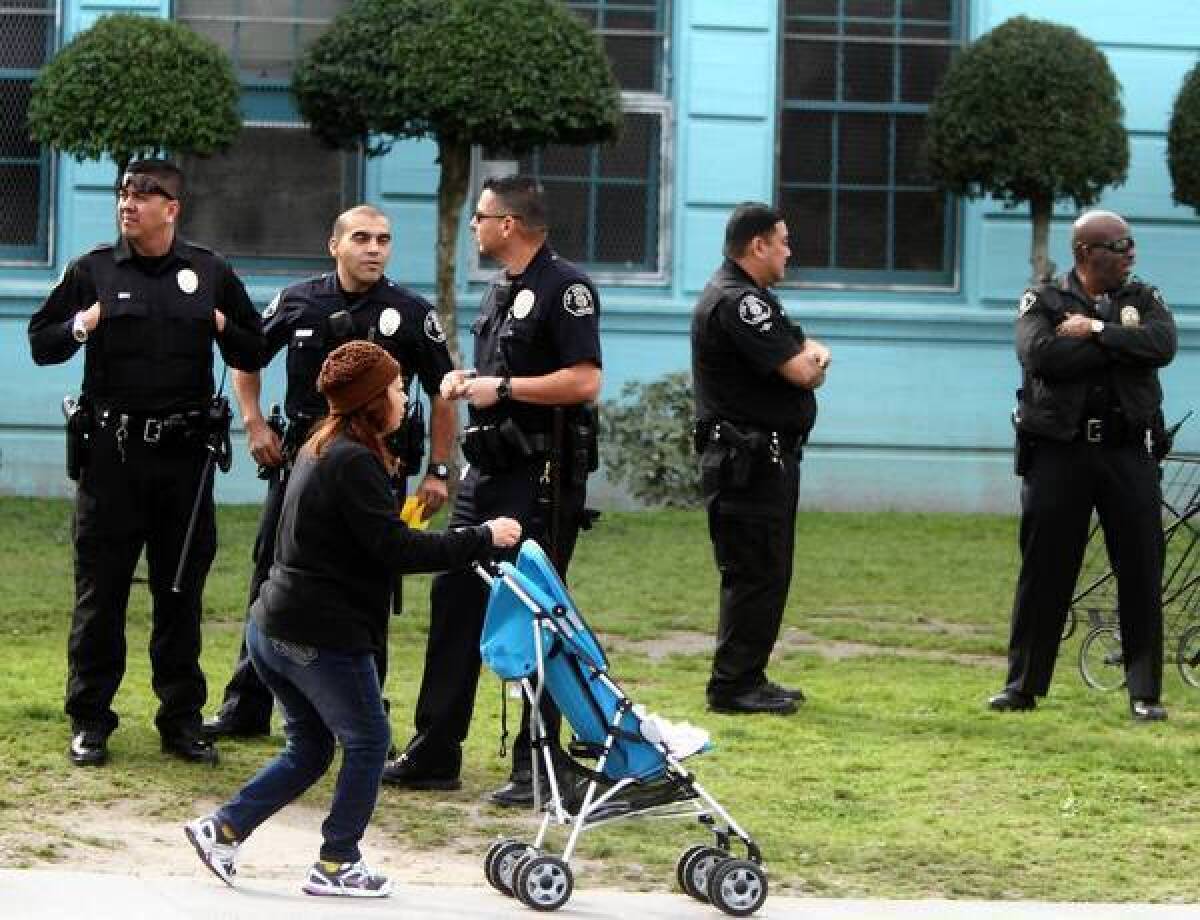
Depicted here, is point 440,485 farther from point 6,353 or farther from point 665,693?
point 6,353

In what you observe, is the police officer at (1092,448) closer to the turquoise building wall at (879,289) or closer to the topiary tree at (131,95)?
the topiary tree at (131,95)

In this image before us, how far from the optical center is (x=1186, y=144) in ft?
56.2

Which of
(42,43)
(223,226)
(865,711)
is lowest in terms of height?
(865,711)

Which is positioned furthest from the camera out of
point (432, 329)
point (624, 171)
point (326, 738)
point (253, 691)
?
point (624, 171)

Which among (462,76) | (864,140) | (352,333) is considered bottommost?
(352,333)

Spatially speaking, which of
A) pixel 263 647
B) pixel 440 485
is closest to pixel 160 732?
pixel 440 485

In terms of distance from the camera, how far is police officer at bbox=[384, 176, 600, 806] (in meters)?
8.68

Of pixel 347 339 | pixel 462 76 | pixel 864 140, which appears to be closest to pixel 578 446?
pixel 347 339

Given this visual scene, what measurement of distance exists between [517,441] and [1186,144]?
9.67m

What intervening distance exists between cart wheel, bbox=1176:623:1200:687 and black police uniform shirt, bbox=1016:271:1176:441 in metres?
1.36

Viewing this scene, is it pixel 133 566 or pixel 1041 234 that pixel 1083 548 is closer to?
pixel 133 566

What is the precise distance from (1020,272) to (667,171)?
2.54 meters

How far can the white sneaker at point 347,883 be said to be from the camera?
7.13 meters

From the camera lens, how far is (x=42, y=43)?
17.6 metres
